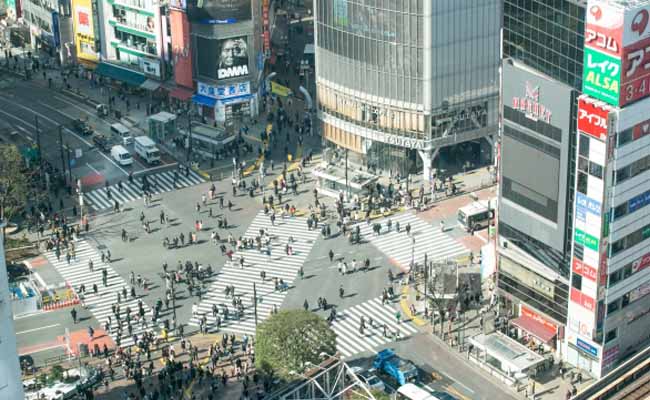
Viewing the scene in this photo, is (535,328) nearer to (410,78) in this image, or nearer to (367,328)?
(367,328)

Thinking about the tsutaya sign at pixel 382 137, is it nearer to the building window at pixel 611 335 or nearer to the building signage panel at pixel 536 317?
the building signage panel at pixel 536 317

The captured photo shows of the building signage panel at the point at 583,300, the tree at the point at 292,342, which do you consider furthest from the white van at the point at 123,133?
the building signage panel at the point at 583,300

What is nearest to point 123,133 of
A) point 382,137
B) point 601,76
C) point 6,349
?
point 382,137

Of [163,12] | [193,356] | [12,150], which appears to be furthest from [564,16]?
[163,12]

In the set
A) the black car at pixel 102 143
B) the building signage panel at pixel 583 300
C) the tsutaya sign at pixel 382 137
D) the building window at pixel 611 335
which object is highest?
the tsutaya sign at pixel 382 137

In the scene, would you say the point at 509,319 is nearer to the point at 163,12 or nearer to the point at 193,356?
the point at 193,356
